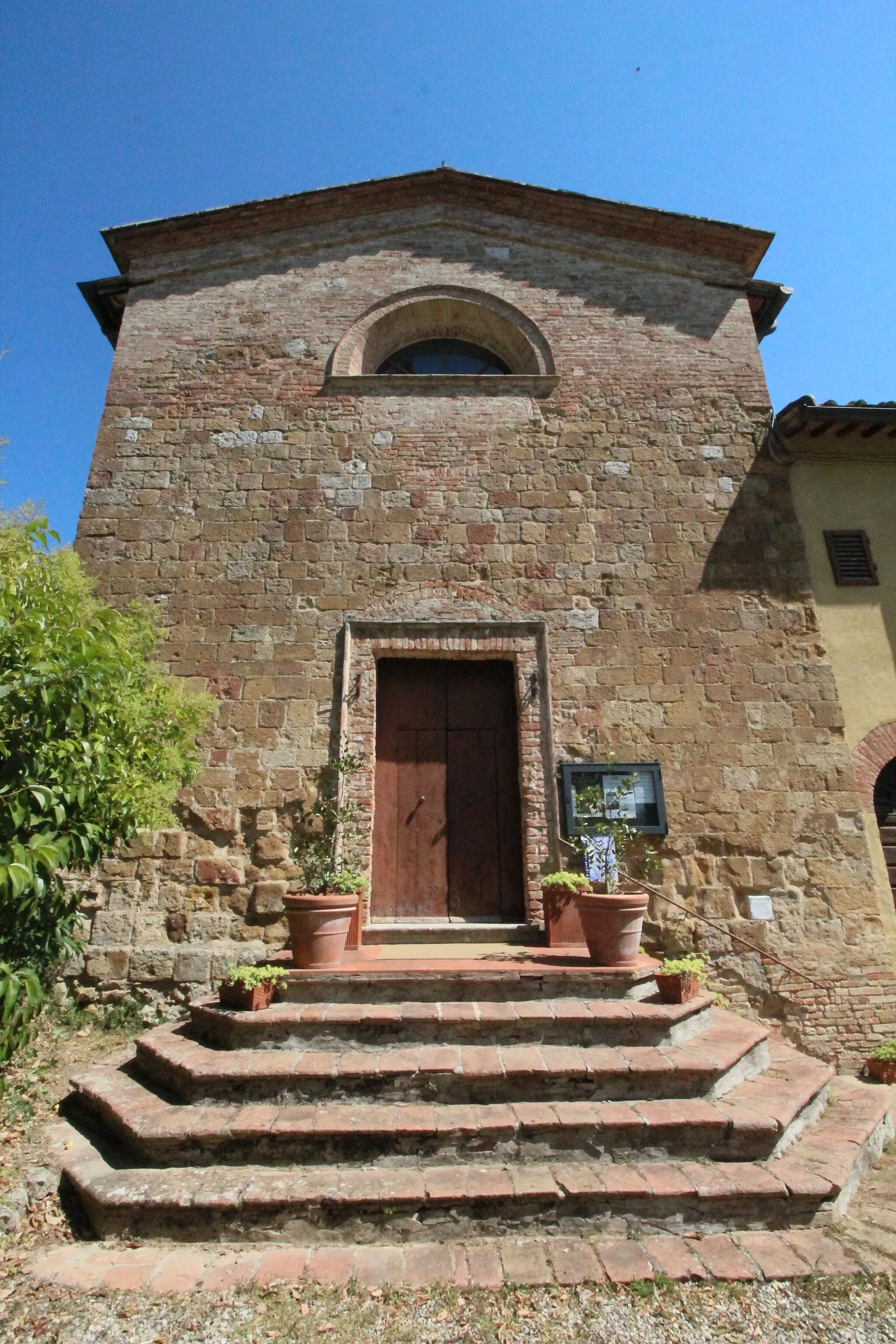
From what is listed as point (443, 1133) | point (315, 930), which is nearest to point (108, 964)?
point (315, 930)

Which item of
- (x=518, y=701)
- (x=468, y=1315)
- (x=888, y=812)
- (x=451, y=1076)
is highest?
(x=518, y=701)

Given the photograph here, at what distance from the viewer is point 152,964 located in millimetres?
5828

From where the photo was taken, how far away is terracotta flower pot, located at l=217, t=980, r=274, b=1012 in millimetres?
4500

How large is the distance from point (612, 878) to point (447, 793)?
1892 mm

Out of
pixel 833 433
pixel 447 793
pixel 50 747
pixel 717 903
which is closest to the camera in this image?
pixel 50 747

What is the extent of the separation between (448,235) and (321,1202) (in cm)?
946

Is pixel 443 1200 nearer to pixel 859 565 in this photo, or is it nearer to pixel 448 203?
pixel 859 565

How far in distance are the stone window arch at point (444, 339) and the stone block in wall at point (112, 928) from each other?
229 inches

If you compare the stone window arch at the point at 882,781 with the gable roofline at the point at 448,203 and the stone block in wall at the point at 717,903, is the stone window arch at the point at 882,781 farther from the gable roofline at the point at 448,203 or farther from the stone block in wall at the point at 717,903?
the gable roofline at the point at 448,203

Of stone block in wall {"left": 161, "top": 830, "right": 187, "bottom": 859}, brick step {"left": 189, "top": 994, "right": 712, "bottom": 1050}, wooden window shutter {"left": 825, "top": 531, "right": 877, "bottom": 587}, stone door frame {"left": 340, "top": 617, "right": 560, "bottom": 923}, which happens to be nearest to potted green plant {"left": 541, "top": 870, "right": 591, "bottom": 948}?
stone door frame {"left": 340, "top": 617, "right": 560, "bottom": 923}

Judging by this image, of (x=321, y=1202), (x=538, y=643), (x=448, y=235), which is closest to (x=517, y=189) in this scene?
(x=448, y=235)

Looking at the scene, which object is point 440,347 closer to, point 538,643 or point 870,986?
point 538,643

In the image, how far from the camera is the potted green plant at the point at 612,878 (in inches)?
195

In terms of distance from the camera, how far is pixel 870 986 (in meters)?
5.94
